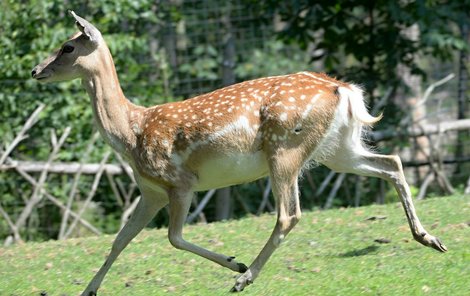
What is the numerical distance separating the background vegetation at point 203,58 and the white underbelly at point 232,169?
5.00 metres

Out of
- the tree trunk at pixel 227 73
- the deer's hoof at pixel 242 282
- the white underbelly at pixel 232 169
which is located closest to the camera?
the deer's hoof at pixel 242 282

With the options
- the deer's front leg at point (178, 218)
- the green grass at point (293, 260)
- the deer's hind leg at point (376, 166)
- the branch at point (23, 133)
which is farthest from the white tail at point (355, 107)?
the branch at point (23, 133)

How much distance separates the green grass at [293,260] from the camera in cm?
678

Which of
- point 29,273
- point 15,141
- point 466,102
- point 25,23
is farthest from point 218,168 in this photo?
point 466,102

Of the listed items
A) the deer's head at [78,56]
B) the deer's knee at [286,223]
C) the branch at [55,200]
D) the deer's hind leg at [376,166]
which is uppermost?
the deer's head at [78,56]

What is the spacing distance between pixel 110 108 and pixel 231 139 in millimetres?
1031

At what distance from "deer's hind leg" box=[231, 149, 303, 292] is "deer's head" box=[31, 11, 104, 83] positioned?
5.32 ft

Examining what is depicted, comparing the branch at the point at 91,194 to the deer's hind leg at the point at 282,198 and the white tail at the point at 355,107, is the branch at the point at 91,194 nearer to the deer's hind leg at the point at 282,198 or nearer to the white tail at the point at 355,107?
the deer's hind leg at the point at 282,198

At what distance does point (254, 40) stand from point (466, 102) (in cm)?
289

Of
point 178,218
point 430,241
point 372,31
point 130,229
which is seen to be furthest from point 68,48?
point 372,31

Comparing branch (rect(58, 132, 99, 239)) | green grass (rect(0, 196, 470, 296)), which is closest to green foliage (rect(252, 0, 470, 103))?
branch (rect(58, 132, 99, 239))

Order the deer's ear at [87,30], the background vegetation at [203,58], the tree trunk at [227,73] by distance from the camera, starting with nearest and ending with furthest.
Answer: the deer's ear at [87,30] → the background vegetation at [203,58] → the tree trunk at [227,73]

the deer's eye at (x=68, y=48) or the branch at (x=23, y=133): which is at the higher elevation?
the deer's eye at (x=68, y=48)

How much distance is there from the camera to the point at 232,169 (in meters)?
7.23
